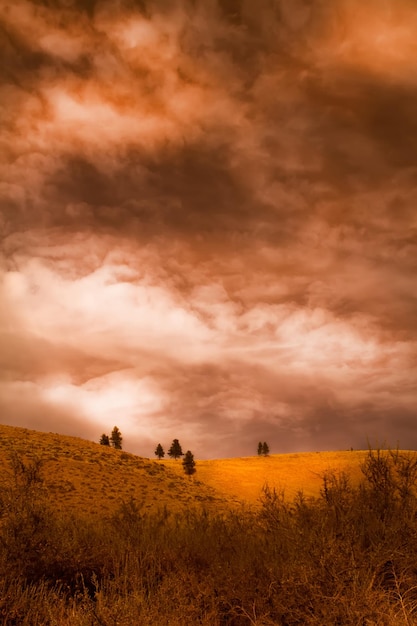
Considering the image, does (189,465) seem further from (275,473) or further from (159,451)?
(159,451)

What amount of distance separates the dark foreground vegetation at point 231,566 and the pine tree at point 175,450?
90773 mm

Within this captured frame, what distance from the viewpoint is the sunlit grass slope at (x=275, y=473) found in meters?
54.7

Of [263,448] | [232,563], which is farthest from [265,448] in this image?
[232,563]

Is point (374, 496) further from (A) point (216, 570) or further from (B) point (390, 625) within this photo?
(B) point (390, 625)

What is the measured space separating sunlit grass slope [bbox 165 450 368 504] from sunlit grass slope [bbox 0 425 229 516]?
7470 millimetres

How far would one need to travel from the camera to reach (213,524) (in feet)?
41.9

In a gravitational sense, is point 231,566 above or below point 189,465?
below

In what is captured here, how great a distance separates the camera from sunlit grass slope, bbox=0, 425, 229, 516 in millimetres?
34188

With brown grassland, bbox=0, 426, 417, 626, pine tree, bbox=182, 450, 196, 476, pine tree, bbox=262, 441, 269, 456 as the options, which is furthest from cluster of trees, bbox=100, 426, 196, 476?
brown grassland, bbox=0, 426, 417, 626

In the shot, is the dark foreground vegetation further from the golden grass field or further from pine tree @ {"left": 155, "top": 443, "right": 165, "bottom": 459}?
A: pine tree @ {"left": 155, "top": 443, "right": 165, "bottom": 459}

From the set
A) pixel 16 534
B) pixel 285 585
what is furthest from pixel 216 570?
pixel 16 534

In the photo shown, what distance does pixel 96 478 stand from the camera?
1586 inches

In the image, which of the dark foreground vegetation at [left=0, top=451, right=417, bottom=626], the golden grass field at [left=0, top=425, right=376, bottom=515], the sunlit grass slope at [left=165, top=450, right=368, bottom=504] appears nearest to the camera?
the dark foreground vegetation at [left=0, top=451, right=417, bottom=626]

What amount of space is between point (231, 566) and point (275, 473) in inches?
2503
